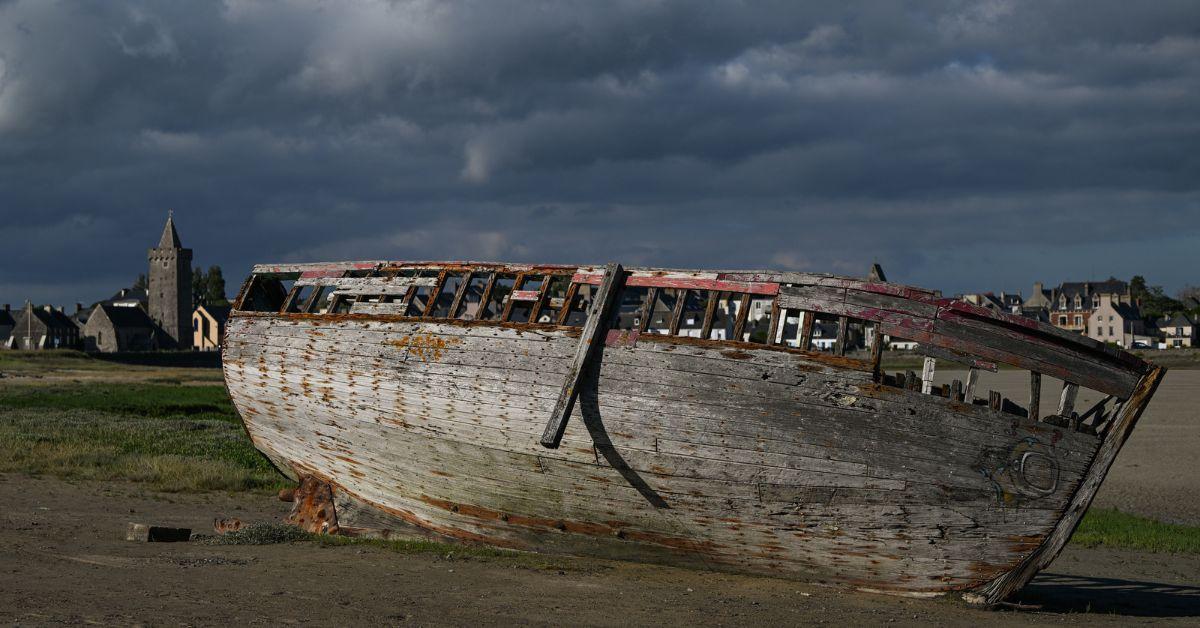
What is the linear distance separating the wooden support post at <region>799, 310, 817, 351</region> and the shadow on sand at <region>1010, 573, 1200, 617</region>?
126 inches

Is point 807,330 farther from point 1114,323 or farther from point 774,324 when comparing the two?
point 1114,323

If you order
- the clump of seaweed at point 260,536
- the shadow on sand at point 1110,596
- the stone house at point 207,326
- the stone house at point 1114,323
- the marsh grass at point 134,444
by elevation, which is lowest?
the stone house at point 207,326

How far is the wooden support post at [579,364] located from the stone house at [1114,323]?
11084cm

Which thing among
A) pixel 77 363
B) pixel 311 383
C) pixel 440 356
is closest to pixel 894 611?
pixel 440 356

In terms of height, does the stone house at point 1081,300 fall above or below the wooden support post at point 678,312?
above

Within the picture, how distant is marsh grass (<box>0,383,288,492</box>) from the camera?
Result: 63.1ft

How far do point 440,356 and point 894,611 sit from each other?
16.4 feet

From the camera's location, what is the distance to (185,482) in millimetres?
18891

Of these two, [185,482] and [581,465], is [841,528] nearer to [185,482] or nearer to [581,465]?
[581,465]

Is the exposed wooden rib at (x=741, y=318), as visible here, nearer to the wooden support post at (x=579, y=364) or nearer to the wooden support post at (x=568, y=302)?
the wooden support post at (x=579, y=364)

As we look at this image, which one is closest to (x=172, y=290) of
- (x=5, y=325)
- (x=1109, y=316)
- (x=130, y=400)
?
(x=5, y=325)

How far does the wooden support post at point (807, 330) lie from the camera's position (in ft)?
32.5

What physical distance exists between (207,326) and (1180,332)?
105m

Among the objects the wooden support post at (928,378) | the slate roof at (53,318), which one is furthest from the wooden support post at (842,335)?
the slate roof at (53,318)
